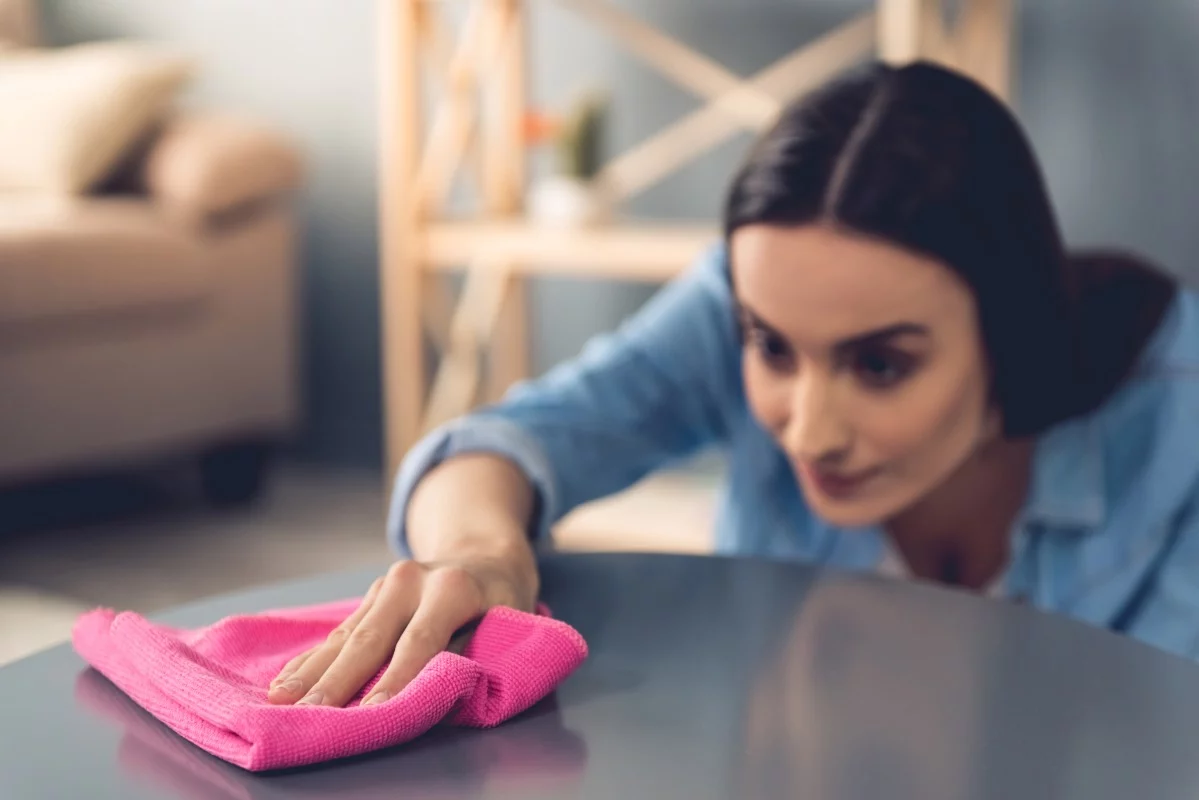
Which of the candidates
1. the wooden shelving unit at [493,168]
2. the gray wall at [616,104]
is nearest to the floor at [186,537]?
the wooden shelving unit at [493,168]

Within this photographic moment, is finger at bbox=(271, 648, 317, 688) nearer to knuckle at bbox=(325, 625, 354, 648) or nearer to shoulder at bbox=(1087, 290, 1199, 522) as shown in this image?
knuckle at bbox=(325, 625, 354, 648)

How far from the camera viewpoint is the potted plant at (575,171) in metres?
2.43

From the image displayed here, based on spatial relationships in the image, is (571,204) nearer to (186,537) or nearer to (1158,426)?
(186,537)

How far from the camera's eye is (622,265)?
2.33m

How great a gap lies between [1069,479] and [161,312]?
2.07 meters

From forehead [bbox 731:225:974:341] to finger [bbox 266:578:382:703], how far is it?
0.32 meters

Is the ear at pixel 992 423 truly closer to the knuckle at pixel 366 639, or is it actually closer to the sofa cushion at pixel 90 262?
the knuckle at pixel 366 639

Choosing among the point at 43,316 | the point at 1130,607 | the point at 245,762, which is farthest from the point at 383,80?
the point at 245,762

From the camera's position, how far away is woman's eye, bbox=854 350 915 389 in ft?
2.98

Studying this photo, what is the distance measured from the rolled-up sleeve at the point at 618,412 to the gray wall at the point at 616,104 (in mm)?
1211

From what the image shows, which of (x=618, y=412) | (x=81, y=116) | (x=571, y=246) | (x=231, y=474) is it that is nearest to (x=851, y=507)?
(x=618, y=412)

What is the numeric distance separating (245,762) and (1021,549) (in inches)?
26.0

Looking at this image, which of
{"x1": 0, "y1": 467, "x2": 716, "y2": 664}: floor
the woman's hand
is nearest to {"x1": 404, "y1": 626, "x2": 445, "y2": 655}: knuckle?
the woman's hand

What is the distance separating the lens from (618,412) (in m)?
1.12
